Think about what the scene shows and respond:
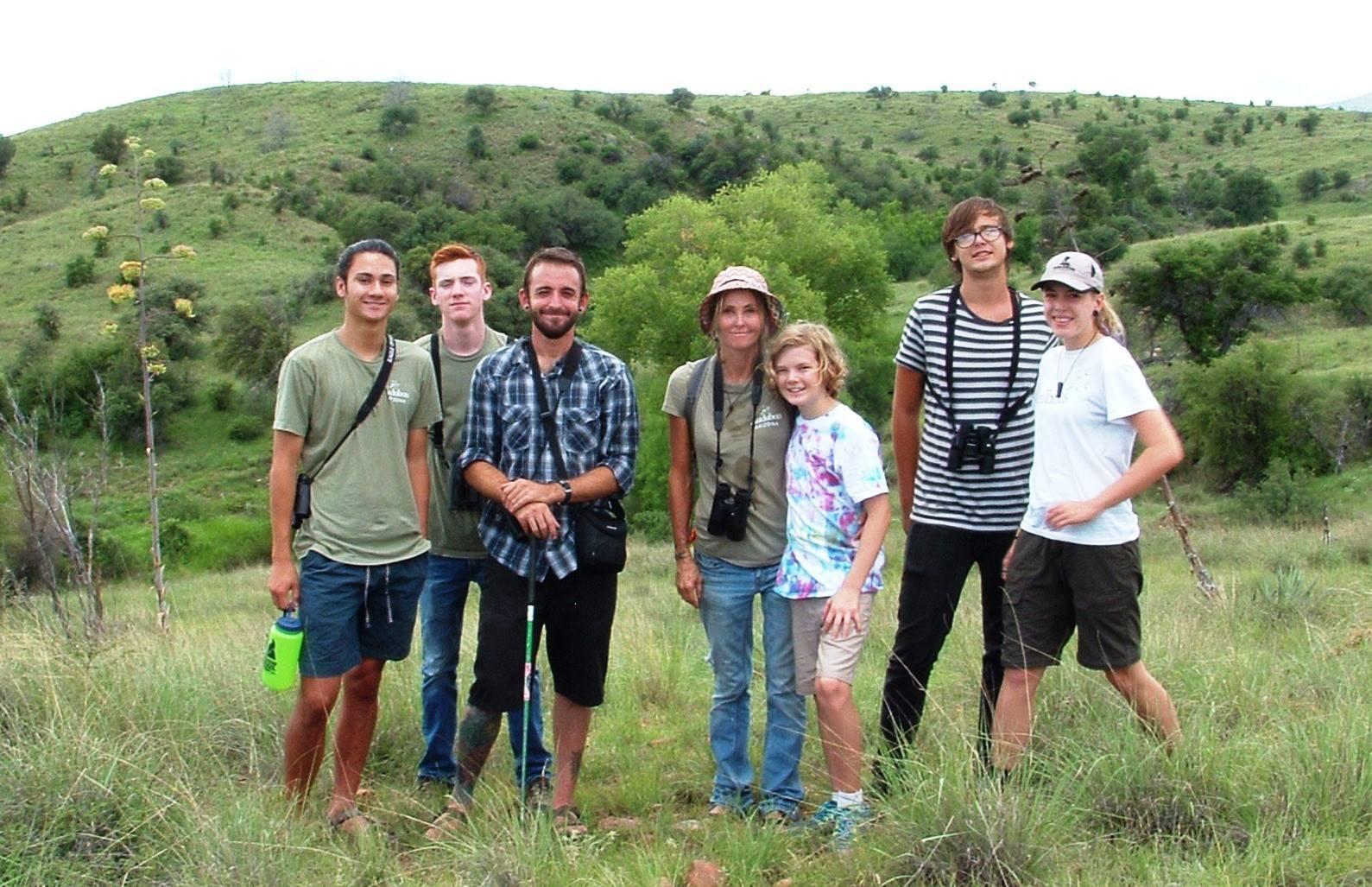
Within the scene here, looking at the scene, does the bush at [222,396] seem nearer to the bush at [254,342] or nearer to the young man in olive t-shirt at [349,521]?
the bush at [254,342]

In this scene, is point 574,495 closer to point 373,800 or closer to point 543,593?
point 543,593

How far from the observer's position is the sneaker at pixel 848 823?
3.32 meters

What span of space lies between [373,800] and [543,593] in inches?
39.9

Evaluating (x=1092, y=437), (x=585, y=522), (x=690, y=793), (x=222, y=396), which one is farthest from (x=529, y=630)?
(x=222, y=396)

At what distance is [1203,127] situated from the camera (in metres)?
77.6

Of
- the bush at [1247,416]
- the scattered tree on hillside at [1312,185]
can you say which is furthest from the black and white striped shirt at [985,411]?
the scattered tree on hillside at [1312,185]

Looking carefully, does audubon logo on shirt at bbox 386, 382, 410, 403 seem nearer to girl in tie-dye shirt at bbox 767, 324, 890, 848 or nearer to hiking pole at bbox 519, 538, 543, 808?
hiking pole at bbox 519, 538, 543, 808

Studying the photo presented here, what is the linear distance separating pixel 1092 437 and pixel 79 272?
45.3 m

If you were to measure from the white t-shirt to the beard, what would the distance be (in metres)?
1.61

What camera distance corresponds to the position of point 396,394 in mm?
4027

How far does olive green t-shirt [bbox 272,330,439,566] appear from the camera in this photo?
3.86m

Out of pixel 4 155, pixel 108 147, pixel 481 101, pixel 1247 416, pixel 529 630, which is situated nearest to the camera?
pixel 529 630

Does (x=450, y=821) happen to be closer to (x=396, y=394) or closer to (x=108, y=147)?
(x=396, y=394)

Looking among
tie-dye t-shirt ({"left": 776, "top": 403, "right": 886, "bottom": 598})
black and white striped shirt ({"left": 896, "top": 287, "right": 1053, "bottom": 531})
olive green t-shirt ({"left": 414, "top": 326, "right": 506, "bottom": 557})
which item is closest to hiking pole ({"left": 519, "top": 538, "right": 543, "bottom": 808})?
olive green t-shirt ({"left": 414, "top": 326, "right": 506, "bottom": 557})
